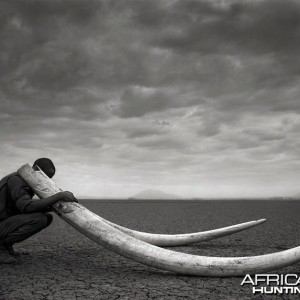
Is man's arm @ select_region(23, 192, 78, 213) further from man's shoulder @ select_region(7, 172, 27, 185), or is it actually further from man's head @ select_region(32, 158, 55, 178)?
man's head @ select_region(32, 158, 55, 178)

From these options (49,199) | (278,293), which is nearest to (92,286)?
(49,199)

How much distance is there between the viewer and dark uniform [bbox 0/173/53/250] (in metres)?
4.03

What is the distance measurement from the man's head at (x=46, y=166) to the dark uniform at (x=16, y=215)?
0.88ft

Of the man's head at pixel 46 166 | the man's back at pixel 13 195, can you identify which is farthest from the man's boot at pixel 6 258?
the man's head at pixel 46 166

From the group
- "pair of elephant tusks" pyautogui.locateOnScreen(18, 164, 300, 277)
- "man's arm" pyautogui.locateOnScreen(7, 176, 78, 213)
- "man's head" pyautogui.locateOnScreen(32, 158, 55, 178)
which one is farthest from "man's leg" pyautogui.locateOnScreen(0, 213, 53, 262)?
"man's head" pyautogui.locateOnScreen(32, 158, 55, 178)

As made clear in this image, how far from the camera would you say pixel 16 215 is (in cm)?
410

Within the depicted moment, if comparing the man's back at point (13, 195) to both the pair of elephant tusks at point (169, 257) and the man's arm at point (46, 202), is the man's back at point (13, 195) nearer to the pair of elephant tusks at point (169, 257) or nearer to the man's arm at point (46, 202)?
the man's arm at point (46, 202)

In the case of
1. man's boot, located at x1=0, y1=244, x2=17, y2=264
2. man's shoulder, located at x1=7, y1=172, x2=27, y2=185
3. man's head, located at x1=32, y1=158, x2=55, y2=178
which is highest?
man's head, located at x1=32, y1=158, x2=55, y2=178

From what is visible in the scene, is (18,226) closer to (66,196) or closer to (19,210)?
(19,210)

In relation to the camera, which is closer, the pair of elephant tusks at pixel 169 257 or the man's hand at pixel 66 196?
the pair of elephant tusks at pixel 169 257

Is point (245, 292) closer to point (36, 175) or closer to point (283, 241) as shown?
point (36, 175)

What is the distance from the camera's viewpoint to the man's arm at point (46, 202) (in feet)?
12.9

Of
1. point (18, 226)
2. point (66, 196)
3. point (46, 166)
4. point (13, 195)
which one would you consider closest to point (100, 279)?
point (66, 196)

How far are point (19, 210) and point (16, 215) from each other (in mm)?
96
